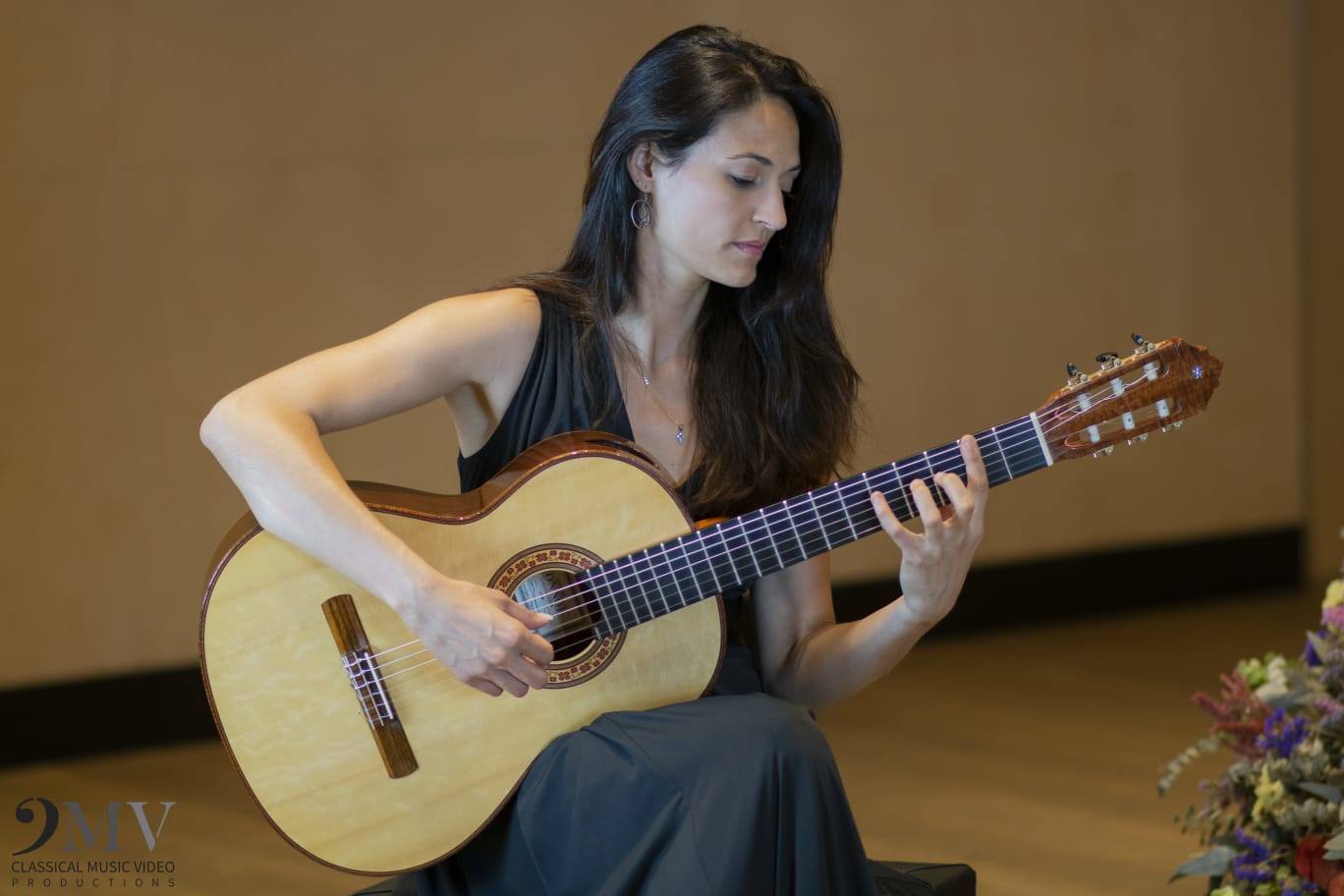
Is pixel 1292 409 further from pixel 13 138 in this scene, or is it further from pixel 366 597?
pixel 366 597

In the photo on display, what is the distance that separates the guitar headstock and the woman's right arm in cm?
69

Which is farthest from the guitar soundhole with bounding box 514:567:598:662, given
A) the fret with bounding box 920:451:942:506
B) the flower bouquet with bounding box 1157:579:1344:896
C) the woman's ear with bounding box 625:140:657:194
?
the flower bouquet with bounding box 1157:579:1344:896

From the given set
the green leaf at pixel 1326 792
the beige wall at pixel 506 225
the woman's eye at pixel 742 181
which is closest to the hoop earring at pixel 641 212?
the woman's eye at pixel 742 181

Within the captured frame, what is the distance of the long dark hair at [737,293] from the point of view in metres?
2.29

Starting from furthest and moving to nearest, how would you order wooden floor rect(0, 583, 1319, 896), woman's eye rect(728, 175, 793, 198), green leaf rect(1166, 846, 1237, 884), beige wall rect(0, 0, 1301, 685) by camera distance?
beige wall rect(0, 0, 1301, 685)
wooden floor rect(0, 583, 1319, 896)
green leaf rect(1166, 846, 1237, 884)
woman's eye rect(728, 175, 793, 198)

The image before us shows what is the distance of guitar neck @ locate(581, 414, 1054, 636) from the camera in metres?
2.07

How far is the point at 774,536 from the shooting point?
6.92ft

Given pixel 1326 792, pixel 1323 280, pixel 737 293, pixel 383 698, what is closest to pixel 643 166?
pixel 737 293

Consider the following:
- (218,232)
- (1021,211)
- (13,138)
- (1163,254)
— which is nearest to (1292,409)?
(1163,254)

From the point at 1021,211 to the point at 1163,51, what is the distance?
821 mm

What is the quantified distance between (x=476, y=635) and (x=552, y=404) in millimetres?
449

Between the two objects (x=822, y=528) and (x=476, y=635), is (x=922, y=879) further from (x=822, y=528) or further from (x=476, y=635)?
(x=476, y=635)

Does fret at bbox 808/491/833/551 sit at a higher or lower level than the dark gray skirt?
higher

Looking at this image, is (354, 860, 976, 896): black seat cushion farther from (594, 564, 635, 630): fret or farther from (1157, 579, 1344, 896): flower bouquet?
(594, 564, 635, 630): fret
